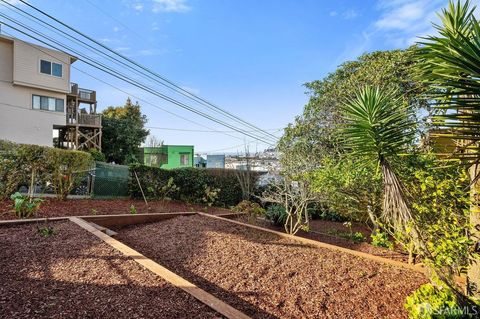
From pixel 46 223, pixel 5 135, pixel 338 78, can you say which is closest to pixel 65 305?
pixel 46 223

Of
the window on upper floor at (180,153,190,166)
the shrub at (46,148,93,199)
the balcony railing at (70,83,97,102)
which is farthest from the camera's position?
the window on upper floor at (180,153,190,166)

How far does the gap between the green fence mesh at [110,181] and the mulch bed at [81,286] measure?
5.89m

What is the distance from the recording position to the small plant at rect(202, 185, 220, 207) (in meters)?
10.8

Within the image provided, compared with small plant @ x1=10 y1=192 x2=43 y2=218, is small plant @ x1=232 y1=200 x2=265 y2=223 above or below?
below

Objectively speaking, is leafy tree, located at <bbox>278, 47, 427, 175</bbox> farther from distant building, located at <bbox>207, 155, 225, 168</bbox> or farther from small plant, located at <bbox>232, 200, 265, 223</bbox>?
distant building, located at <bbox>207, 155, 225, 168</bbox>

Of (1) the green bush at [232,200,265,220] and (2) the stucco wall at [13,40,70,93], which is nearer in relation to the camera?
(1) the green bush at [232,200,265,220]

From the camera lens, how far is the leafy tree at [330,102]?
6.36m

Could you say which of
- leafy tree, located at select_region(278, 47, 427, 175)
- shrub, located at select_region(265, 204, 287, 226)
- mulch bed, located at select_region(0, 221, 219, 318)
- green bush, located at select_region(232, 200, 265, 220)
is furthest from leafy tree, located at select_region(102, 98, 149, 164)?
mulch bed, located at select_region(0, 221, 219, 318)

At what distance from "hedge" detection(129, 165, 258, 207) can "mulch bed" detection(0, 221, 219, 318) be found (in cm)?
648

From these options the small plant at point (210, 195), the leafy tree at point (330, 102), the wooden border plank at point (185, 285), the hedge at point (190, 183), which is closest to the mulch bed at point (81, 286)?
the wooden border plank at point (185, 285)

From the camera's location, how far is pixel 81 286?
106 inches

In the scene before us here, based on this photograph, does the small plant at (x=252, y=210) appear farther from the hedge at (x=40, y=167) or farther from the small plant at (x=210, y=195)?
the hedge at (x=40, y=167)

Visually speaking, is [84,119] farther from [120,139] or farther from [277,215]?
[277,215]

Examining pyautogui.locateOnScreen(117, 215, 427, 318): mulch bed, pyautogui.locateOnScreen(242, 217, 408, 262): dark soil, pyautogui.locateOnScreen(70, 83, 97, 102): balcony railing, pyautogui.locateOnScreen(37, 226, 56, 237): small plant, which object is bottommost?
pyautogui.locateOnScreen(242, 217, 408, 262): dark soil
